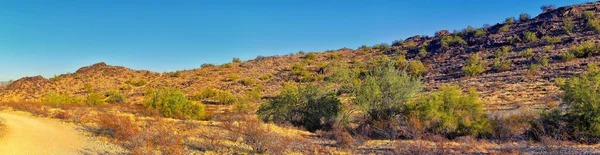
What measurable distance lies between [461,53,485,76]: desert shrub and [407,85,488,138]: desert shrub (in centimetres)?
2080

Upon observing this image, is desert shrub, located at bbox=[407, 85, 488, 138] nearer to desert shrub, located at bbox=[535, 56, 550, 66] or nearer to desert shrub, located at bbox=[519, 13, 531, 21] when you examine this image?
desert shrub, located at bbox=[535, 56, 550, 66]

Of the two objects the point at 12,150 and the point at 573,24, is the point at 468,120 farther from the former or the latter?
the point at 573,24

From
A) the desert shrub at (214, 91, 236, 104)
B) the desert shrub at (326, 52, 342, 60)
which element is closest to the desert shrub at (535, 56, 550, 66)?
the desert shrub at (214, 91, 236, 104)

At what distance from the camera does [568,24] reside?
146 ft

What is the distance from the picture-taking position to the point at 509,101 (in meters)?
22.9

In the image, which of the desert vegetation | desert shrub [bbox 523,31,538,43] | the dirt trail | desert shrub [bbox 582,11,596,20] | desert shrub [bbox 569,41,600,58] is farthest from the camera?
desert shrub [bbox 582,11,596,20]

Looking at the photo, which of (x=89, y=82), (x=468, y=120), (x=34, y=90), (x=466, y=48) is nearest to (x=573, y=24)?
(x=466, y=48)

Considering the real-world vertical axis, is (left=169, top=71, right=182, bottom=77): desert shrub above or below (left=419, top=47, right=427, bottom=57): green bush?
below

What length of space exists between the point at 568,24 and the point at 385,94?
4043 cm

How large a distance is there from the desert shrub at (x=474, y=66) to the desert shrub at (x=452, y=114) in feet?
68.2

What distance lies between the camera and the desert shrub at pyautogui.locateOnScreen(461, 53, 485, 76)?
35.2 meters

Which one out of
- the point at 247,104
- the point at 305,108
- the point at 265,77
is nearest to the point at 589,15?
the point at 265,77

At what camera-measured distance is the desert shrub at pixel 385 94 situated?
17.1m

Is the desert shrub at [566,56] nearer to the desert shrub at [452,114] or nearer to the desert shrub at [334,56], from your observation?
the desert shrub at [452,114]
